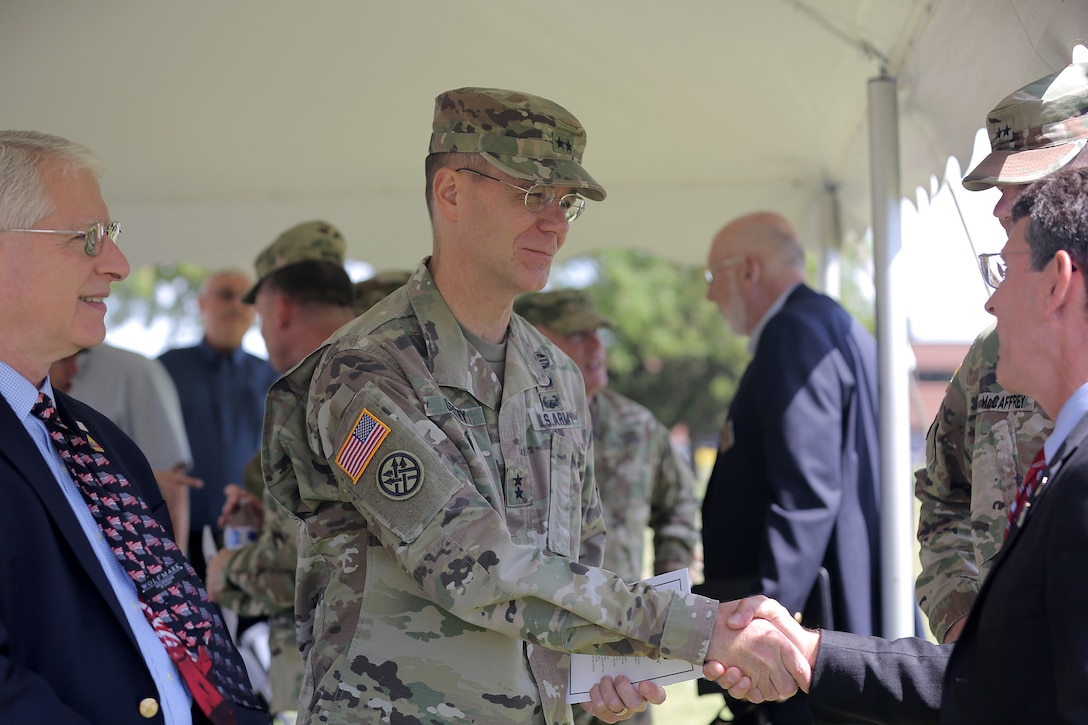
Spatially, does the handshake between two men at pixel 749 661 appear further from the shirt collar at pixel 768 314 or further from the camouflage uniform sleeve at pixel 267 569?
the shirt collar at pixel 768 314

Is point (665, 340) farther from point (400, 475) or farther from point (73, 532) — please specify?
point (73, 532)

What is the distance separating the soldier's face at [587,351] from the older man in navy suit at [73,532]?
2.39 m

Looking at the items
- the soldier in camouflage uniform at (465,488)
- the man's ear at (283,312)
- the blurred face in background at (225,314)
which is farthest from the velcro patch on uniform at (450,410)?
the blurred face in background at (225,314)

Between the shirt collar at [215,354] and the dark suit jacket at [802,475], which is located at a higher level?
the shirt collar at [215,354]

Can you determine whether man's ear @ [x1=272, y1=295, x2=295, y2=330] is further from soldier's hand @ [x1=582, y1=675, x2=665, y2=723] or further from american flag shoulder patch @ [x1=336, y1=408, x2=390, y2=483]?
soldier's hand @ [x1=582, y1=675, x2=665, y2=723]

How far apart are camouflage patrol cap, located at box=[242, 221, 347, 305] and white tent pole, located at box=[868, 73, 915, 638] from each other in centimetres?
194

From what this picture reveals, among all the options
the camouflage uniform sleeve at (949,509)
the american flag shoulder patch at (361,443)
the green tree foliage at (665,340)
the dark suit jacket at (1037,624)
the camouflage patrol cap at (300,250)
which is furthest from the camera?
the green tree foliage at (665,340)

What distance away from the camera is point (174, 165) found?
16.9ft

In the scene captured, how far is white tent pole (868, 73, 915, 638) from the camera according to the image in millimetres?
3605

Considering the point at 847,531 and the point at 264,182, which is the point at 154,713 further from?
the point at 264,182

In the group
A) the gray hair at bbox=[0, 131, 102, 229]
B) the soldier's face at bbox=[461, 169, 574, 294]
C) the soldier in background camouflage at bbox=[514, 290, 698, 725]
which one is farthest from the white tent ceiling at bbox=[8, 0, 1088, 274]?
the gray hair at bbox=[0, 131, 102, 229]

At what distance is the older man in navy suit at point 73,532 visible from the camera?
1910 mm

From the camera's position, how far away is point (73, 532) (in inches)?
78.1

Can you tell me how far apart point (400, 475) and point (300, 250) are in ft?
7.07
